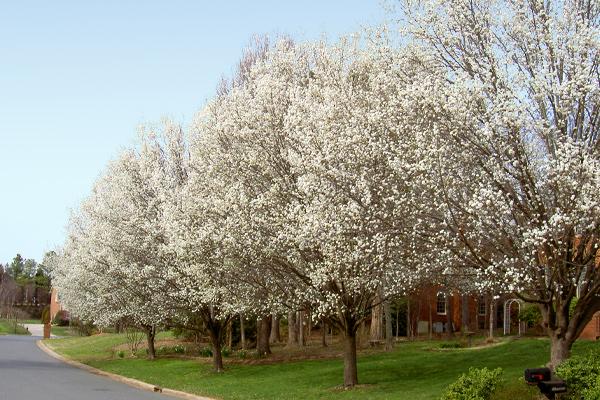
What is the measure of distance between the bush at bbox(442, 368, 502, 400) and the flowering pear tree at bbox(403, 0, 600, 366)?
168 cm

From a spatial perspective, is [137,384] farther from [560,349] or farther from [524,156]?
[524,156]

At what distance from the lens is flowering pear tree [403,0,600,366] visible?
55.7 ft

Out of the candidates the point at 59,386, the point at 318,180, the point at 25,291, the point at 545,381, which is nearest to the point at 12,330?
the point at 25,291

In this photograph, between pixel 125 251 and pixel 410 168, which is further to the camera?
pixel 125 251

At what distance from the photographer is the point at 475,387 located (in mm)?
17266

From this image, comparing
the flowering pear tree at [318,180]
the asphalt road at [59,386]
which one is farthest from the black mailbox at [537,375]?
the asphalt road at [59,386]

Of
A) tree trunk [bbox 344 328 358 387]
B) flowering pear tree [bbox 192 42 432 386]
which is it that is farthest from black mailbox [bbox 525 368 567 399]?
tree trunk [bbox 344 328 358 387]

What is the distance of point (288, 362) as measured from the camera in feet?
113

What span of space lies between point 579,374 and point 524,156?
15.7 ft

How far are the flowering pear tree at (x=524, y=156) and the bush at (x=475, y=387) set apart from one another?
1.68 meters

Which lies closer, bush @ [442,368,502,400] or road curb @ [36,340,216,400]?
bush @ [442,368,502,400]

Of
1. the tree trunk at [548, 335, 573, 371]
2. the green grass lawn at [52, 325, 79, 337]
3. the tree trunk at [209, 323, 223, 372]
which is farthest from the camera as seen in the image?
the green grass lawn at [52, 325, 79, 337]

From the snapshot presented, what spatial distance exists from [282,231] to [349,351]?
4327mm

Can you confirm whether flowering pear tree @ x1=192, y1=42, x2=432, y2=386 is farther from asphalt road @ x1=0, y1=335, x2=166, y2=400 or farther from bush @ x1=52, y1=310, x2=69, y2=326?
bush @ x1=52, y1=310, x2=69, y2=326
